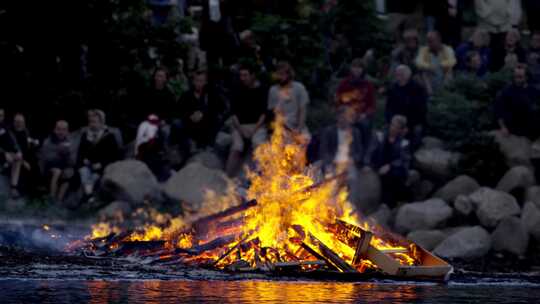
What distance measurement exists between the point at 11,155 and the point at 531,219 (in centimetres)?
916

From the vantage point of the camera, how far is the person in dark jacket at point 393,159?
75.7 feet

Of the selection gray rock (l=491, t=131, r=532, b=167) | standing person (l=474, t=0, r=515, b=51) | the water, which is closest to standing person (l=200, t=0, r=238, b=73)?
standing person (l=474, t=0, r=515, b=51)

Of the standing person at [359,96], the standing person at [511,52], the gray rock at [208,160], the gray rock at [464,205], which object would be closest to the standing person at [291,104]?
the standing person at [359,96]

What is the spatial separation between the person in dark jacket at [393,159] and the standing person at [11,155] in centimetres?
638

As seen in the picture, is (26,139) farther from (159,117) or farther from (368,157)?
(368,157)

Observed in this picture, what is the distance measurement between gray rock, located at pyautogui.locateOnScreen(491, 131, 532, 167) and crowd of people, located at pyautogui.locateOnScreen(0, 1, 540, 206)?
179mm

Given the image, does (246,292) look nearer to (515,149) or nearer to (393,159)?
(393,159)

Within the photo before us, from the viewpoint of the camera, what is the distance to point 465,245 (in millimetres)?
21000

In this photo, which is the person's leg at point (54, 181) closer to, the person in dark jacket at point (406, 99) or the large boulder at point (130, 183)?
the large boulder at point (130, 183)

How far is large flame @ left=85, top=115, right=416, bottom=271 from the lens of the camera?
17.1m

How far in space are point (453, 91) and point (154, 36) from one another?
19.7ft

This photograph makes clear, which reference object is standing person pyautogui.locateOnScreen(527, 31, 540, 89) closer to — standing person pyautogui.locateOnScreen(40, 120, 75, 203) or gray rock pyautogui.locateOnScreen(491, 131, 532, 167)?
gray rock pyautogui.locateOnScreen(491, 131, 532, 167)

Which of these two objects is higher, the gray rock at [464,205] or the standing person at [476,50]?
the standing person at [476,50]

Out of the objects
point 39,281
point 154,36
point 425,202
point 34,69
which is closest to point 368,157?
point 425,202
